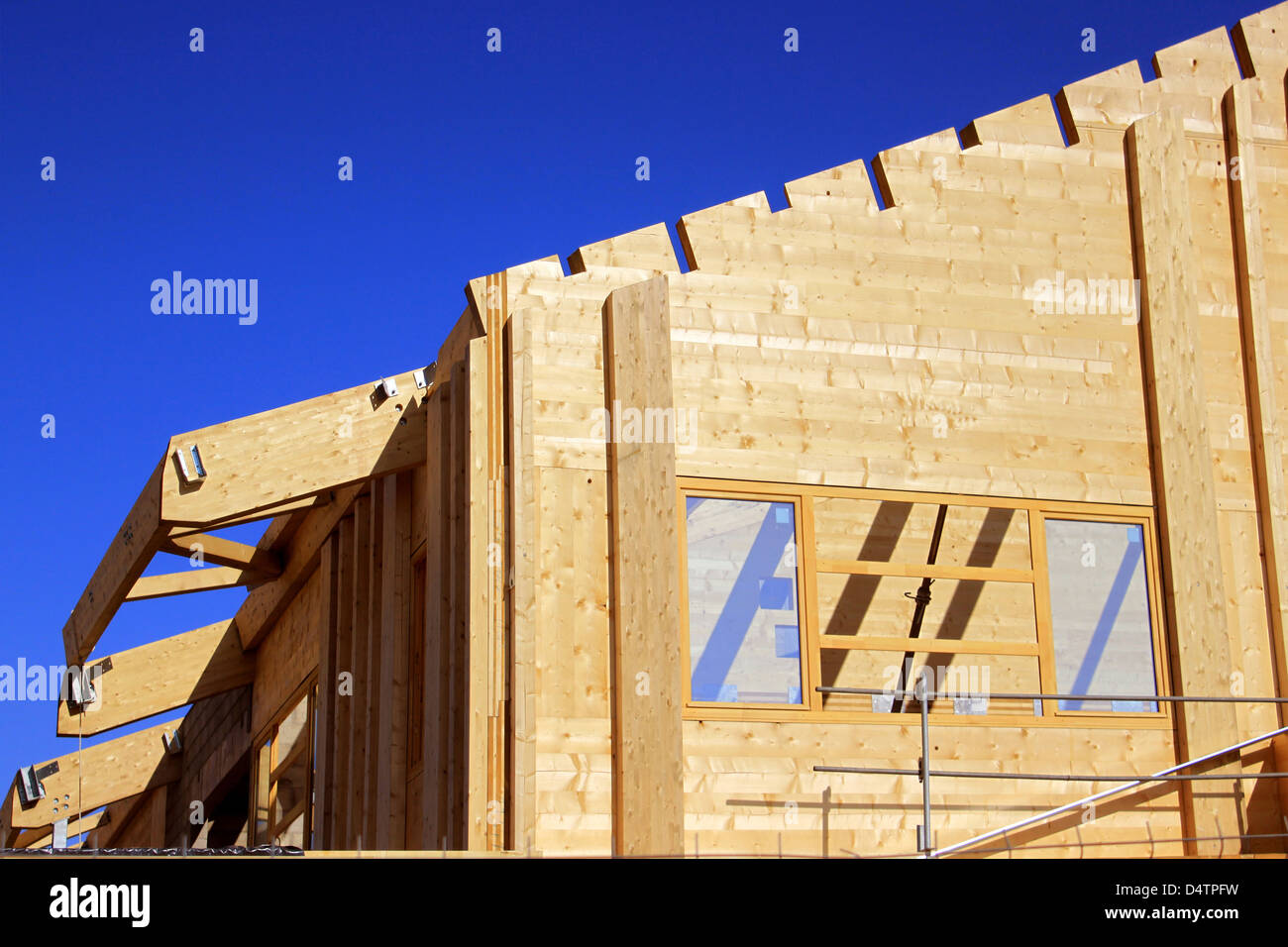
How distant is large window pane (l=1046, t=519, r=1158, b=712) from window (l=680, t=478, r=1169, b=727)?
0.01 m

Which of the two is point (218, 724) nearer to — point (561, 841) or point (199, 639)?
point (199, 639)

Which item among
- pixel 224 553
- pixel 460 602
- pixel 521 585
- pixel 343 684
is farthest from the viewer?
pixel 224 553

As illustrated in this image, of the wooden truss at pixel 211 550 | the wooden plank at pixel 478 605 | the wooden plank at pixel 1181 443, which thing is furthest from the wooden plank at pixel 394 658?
the wooden plank at pixel 1181 443

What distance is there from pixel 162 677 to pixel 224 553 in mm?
3486

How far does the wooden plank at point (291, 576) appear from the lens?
14875 millimetres

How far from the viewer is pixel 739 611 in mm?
10867

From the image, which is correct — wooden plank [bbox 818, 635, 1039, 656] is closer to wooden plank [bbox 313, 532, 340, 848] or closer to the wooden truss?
the wooden truss

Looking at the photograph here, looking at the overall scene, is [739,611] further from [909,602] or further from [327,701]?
[327,701]

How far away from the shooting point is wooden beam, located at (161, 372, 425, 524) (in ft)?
39.0

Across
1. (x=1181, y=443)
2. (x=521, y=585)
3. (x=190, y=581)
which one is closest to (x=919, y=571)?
(x=1181, y=443)

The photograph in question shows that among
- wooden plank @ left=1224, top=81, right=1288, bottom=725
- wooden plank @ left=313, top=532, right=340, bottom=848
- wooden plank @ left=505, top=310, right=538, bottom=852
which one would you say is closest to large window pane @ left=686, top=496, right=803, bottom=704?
wooden plank @ left=505, top=310, right=538, bottom=852

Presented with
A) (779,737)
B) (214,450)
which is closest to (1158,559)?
(779,737)

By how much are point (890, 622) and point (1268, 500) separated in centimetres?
338
